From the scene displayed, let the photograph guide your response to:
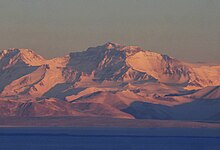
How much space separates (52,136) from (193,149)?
2271 inches

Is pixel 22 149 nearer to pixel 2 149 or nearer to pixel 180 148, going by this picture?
pixel 2 149

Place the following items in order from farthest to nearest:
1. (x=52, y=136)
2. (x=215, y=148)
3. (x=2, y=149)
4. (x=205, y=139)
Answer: (x=52, y=136)
(x=205, y=139)
(x=215, y=148)
(x=2, y=149)

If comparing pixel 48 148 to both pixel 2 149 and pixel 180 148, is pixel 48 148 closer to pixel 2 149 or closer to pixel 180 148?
pixel 2 149

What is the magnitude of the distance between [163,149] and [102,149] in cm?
771

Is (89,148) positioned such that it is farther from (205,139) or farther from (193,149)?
(205,139)

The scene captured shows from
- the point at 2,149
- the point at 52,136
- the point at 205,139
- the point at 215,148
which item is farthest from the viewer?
the point at 52,136

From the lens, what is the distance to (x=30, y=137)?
188 metres

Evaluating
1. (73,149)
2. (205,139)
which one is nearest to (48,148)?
(73,149)

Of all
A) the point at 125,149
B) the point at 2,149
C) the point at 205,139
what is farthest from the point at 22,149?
the point at 205,139

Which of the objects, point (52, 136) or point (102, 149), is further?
point (52, 136)

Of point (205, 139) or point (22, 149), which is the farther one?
point (205, 139)

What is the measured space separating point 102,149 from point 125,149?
293 centimetres

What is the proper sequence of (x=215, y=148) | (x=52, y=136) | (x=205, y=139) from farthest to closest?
(x=52, y=136), (x=205, y=139), (x=215, y=148)

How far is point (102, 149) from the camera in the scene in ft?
445
